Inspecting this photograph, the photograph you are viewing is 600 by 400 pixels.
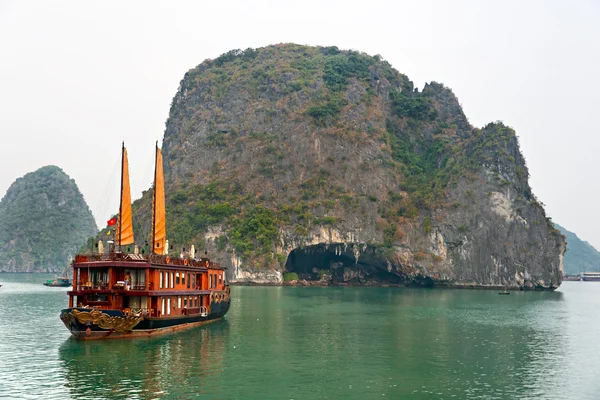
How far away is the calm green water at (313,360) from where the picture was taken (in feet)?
97.9

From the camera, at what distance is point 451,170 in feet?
463

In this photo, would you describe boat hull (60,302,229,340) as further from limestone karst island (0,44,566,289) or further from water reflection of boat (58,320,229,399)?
limestone karst island (0,44,566,289)

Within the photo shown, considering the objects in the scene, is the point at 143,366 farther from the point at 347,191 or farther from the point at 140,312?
the point at 347,191

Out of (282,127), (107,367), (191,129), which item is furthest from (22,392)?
(191,129)

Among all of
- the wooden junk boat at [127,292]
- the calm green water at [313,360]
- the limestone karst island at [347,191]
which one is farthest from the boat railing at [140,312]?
the limestone karst island at [347,191]

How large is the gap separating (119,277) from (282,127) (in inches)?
4210

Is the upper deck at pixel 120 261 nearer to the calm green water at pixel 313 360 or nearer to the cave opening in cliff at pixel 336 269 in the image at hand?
the calm green water at pixel 313 360

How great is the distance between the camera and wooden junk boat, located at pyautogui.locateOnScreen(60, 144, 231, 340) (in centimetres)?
4147

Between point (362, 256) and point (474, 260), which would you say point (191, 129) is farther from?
point (474, 260)

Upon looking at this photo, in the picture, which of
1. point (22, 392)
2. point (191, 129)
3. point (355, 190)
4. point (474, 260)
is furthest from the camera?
point (191, 129)

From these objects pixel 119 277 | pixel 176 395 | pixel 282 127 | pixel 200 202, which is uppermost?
pixel 282 127

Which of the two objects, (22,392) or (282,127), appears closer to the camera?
(22,392)

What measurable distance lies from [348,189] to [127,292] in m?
96.9

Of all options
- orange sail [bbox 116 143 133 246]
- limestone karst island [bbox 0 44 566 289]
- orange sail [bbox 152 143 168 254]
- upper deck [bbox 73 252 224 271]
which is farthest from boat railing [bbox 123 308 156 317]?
limestone karst island [bbox 0 44 566 289]
